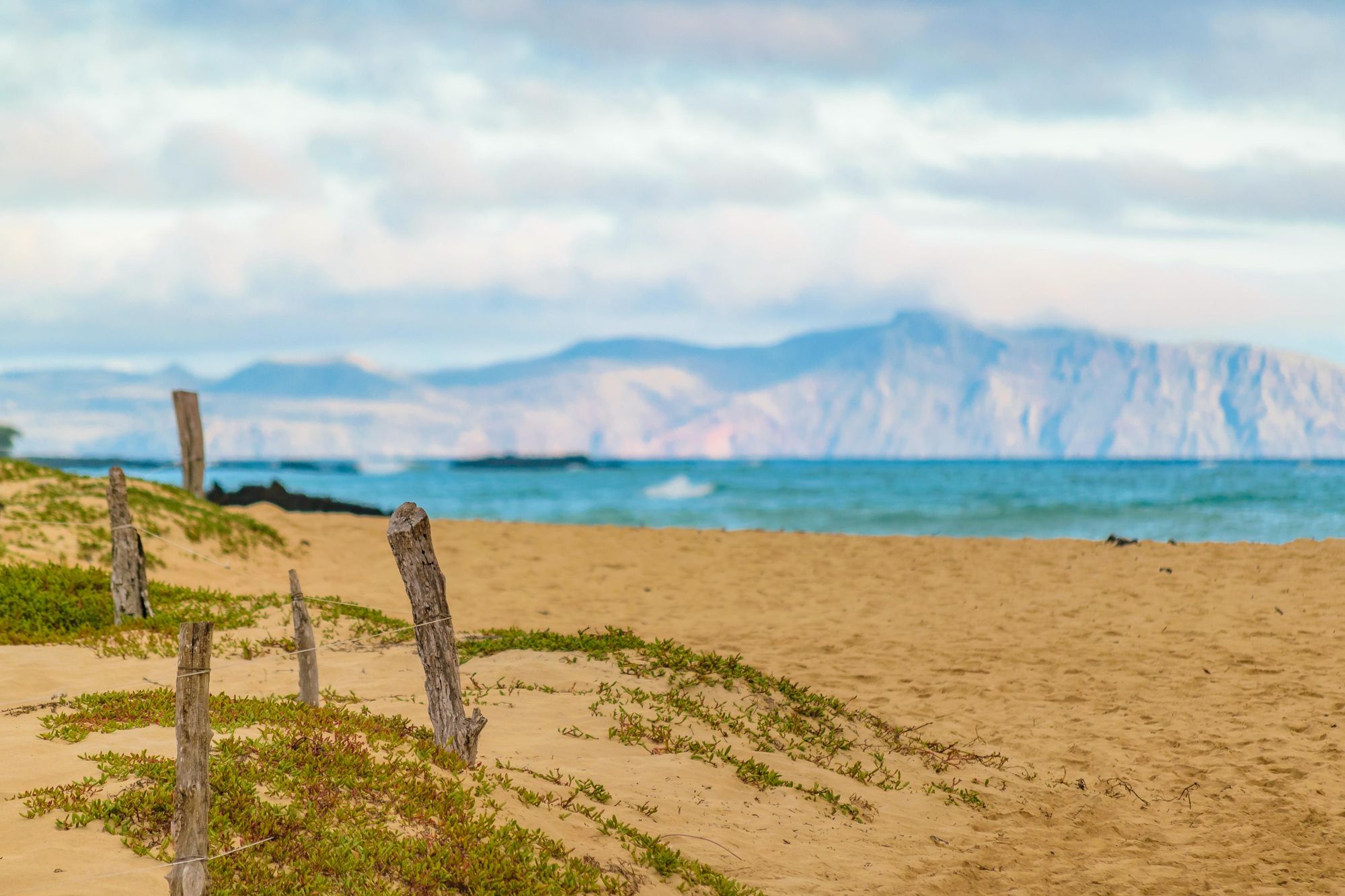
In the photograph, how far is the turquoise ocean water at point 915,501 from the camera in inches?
→ 1436

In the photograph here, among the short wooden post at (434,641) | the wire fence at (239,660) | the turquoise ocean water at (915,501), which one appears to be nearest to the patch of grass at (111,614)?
the wire fence at (239,660)

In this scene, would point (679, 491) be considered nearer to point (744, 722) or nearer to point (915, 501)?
point (915, 501)

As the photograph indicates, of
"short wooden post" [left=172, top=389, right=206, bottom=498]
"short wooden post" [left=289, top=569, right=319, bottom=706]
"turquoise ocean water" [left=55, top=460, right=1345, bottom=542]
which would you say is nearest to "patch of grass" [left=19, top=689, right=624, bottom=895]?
"short wooden post" [left=289, top=569, right=319, bottom=706]

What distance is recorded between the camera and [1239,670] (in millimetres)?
12664

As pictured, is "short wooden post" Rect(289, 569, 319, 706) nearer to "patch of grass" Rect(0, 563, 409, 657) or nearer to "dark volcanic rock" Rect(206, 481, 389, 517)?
"patch of grass" Rect(0, 563, 409, 657)

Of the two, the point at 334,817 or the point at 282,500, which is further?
the point at 282,500

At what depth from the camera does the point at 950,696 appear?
12.1m

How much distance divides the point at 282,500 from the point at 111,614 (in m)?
19.9

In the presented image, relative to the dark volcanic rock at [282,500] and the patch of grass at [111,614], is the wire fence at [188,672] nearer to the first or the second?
the patch of grass at [111,614]

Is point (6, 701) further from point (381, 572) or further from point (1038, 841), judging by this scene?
point (381, 572)

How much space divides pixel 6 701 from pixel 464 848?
512cm

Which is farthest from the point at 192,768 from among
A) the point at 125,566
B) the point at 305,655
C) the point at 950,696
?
the point at 950,696

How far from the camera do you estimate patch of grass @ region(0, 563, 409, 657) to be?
1132 centimetres

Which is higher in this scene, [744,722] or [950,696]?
[744,722]
